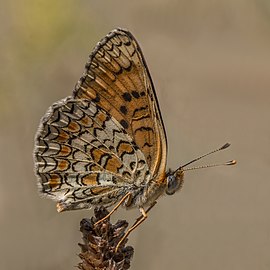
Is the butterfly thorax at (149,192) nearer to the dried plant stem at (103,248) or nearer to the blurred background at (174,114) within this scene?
the dried plant stem at (103,248)

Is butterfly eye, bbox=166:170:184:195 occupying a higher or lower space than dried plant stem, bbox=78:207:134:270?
higher

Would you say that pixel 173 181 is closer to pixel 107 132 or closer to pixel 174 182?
pixel 174 182

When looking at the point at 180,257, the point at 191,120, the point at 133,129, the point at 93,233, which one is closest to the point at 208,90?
the point at 191,120

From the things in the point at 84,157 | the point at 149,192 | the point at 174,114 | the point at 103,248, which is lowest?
the point at 103,248

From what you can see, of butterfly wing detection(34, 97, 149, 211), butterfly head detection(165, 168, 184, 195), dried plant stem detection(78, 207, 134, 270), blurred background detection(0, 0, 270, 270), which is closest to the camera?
dried plant stem detection(78, 207, 134, 270)

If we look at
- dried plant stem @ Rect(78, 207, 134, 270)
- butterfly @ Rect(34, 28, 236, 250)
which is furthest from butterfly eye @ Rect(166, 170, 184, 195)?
dried plant stem @ Rect(78, 207, 134, 270)

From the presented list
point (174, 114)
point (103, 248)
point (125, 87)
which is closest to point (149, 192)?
point (125, 87)

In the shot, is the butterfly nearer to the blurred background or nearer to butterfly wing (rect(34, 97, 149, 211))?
butterfly wing (rect(34, 97, 149, 211))
